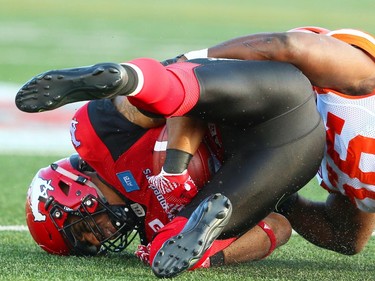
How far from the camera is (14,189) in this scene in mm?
6090

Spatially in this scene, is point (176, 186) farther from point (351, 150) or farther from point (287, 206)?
point (287, 206)

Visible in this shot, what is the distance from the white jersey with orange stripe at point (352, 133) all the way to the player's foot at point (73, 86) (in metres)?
0.98

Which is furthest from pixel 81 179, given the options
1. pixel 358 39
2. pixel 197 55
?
pixel 358 39

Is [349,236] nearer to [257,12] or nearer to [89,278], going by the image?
[89,278]

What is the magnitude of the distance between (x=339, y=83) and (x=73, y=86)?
3.57ft

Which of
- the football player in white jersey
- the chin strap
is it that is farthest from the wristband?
the chin strap

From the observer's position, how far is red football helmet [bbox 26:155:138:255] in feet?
13.3

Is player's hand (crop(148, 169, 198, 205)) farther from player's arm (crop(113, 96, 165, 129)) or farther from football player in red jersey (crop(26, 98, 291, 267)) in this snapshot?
player's arm (crop(113, 96, 165, 129))

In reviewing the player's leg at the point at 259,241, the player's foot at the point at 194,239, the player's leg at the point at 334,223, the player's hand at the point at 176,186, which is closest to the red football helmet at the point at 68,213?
the player's hand at the point at 176,186

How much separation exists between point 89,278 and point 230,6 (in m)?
20.3

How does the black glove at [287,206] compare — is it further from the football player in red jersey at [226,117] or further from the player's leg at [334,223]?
the football player in red jersey at [226,117]

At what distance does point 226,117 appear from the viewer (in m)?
3.56

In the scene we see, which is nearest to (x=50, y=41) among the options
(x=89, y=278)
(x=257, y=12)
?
(x=257, y=12)

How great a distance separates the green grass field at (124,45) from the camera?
152 inches
